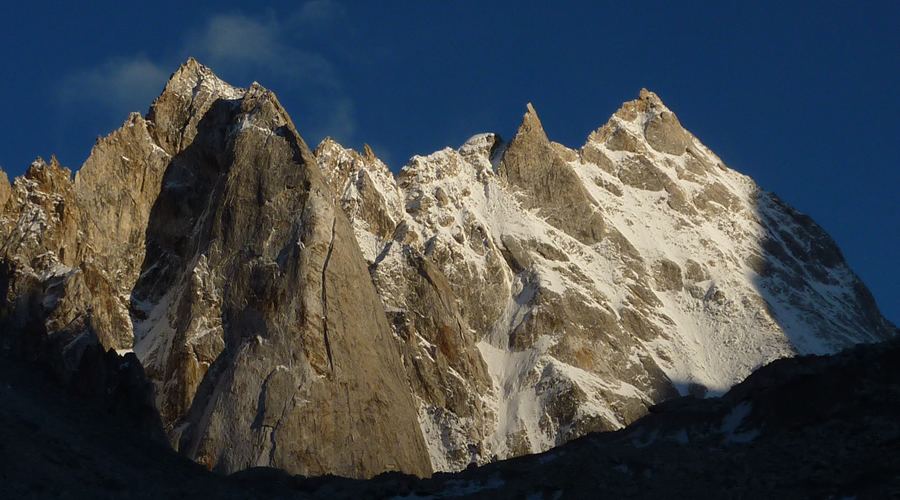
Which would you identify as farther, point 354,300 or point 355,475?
point 354,300

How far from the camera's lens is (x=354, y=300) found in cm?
8994

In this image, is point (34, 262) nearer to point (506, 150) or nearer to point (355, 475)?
point (355, 475)

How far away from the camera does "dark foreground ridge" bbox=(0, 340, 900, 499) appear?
136 ft

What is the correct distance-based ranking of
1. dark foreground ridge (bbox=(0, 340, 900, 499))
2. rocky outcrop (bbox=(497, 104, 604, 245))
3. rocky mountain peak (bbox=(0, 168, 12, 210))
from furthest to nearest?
1. rocky outcrop (bbox=(497, 104, 604, 245))
2. rocky mountain peak (bbox=(0, 168, 12, 210))
3. dark foreground ridge (bbox=(0, 340, 900, 499))

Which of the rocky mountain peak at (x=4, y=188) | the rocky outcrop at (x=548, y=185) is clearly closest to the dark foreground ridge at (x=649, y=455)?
the rocky mountain peak at (x=4, y=188)

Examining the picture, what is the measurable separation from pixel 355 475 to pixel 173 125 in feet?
148

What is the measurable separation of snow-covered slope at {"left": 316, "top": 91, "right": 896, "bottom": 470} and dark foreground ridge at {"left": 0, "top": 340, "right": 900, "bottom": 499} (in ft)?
143

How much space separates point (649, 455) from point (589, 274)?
7091cm

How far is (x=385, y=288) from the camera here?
10344 centimetres

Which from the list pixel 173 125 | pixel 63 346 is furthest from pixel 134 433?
pixel 173 125

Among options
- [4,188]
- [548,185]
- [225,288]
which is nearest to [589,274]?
[548,185]

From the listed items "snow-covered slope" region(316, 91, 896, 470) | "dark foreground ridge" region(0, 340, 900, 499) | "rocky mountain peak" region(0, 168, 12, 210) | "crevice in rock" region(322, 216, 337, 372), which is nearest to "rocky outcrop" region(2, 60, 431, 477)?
"crevice in rock" region(322, 216, 337, 372)

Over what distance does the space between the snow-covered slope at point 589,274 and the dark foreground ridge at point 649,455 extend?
43.7 meters

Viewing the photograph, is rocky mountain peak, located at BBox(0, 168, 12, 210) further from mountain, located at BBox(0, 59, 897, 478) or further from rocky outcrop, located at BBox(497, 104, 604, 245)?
rocky outcrop, located at BBox(497, 104, 604, 245)
